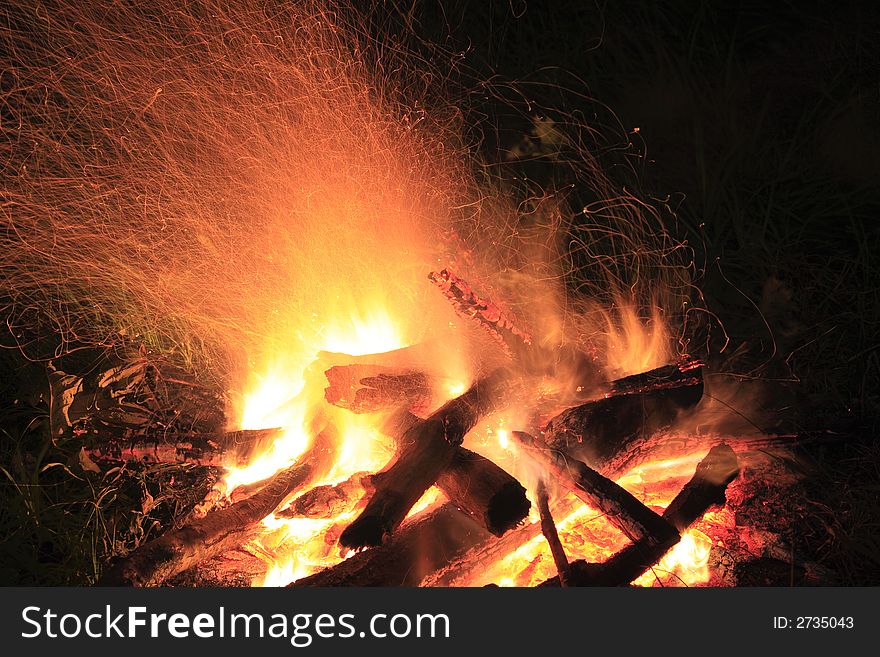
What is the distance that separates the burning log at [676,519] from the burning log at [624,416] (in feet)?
0.87

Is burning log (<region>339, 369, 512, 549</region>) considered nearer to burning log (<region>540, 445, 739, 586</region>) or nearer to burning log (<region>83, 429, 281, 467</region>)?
burning log (<region>540, 445, 739, 586</region>)

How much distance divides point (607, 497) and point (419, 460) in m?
0.67

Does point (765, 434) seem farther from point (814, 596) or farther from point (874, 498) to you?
point (814, 596)

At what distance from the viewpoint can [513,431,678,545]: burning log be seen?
255 cm

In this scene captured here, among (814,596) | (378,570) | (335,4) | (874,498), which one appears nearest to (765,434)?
(874,498)

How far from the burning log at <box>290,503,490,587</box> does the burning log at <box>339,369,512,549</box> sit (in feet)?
0.25

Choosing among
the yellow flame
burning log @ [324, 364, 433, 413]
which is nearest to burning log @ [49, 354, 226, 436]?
burning log @ [324, 364, 433, 413]

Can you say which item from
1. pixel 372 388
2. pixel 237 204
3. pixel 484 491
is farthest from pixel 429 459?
pixel 237 204

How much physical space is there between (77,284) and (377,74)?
2.06 meters

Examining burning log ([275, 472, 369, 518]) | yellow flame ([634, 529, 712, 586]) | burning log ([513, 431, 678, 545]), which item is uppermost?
burning log ([275, 472, 369, 518])

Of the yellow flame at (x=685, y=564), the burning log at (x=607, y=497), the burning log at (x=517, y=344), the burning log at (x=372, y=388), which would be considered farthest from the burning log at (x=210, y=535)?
the yellow flame at (x=685, y=564)

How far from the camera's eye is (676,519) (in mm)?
2682

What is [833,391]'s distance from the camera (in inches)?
131

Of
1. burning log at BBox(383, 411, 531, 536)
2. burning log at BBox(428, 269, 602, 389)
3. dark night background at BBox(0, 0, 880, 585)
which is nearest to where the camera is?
burning log at BBox(383, 411, 531, 536)
